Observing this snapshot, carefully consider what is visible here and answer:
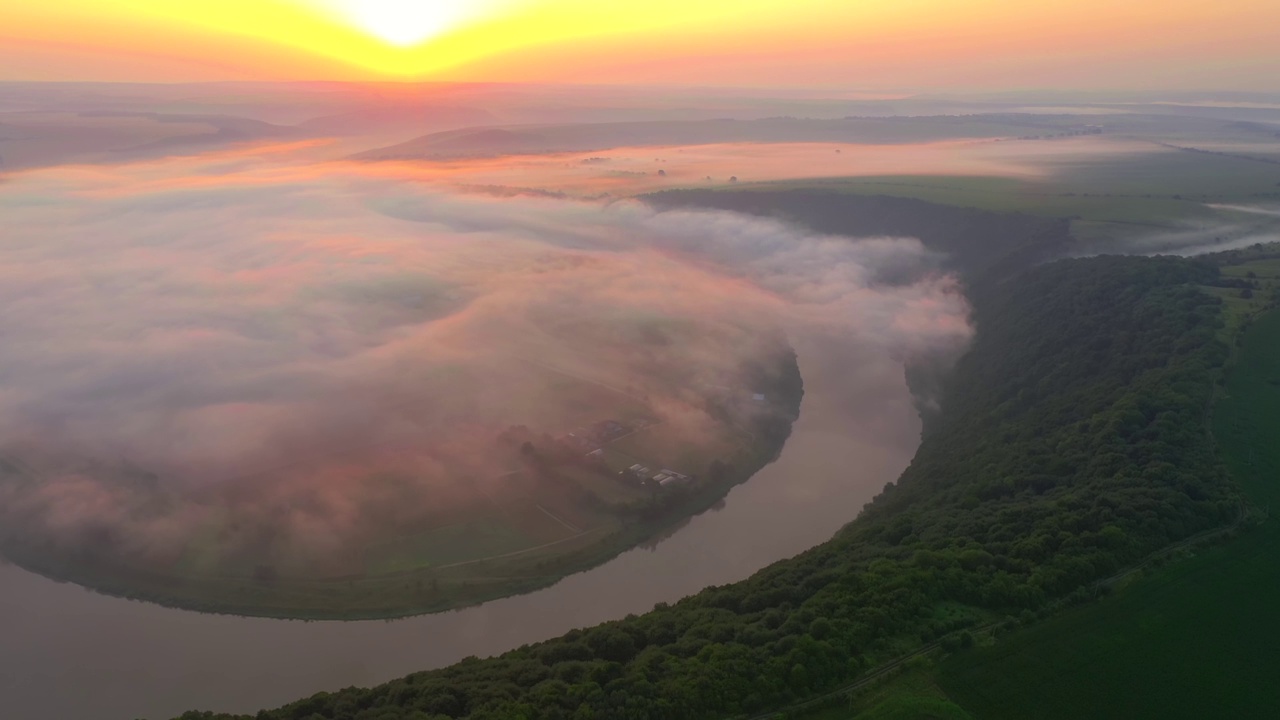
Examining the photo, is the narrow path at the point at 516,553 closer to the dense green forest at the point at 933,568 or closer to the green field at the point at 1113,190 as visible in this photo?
the dense green forest at the point at 933,568

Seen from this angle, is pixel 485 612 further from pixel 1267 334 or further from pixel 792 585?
pixel 1267 334

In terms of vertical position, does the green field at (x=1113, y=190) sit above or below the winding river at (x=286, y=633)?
above

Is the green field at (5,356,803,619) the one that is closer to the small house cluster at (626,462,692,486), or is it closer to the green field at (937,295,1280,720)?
the small house cluster at (626,462,692,486)

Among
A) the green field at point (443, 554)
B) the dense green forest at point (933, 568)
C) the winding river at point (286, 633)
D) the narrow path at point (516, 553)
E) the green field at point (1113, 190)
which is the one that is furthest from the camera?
the green field at point (1113, 190)

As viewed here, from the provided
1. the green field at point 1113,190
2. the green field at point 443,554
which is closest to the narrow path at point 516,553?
the green field at point 443,554

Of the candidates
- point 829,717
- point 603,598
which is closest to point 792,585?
point 829,717

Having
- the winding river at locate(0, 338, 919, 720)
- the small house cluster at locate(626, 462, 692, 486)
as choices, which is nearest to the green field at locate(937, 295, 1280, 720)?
the winding river at locate(0, 338, 919, 720)
